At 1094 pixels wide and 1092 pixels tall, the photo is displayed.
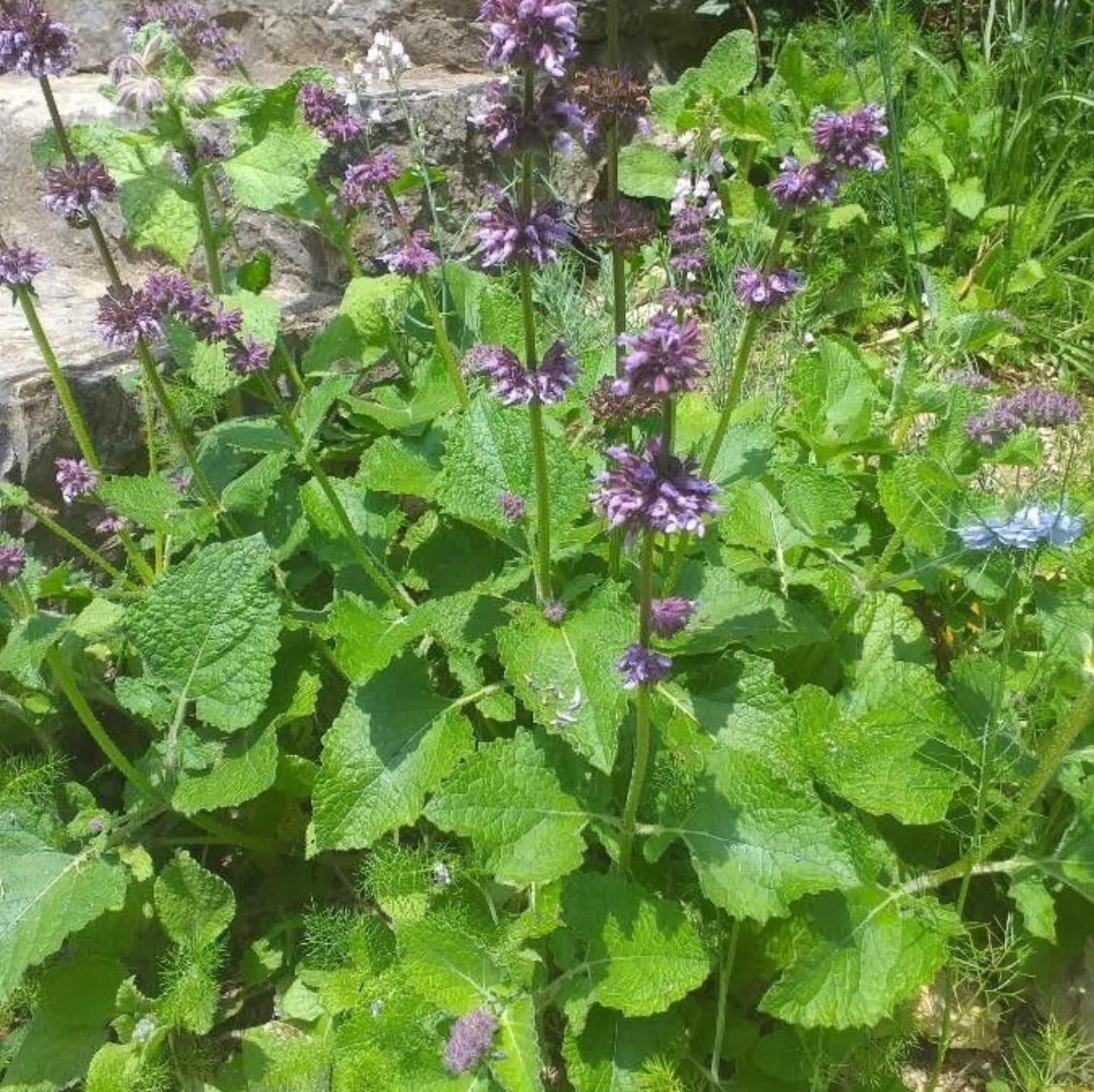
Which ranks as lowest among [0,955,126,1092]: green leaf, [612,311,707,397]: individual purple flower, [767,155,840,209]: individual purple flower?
[0,955,126,1092]: green leaf

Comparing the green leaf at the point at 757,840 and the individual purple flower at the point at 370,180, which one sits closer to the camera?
the green leaf at the point at 757,840

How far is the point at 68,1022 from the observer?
101 inches

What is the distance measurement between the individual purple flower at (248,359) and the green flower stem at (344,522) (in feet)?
0.12

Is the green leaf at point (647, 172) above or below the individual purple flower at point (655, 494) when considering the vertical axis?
below

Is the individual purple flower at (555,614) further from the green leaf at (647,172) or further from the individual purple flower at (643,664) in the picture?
the green leaf at (647,172)

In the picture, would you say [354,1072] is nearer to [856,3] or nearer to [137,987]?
[137,987]

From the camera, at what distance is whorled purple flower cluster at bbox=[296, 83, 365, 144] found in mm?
2947

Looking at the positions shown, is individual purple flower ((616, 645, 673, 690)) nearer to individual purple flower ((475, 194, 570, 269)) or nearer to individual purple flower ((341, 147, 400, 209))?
individual purple flower ((475, 194, 570, 269))

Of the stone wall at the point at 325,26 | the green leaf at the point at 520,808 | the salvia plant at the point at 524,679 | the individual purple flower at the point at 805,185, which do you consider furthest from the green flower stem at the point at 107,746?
the stone wall at the point at 325,26

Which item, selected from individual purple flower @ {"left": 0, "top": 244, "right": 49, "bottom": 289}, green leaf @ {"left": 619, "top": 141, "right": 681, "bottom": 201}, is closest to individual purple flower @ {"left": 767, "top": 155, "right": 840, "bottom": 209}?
individual purple flower @ {"left": 0, "top": 244, "right": 49, "bottom": 289}

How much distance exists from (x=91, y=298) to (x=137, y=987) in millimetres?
2579

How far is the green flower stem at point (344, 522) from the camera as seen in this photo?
2557mm

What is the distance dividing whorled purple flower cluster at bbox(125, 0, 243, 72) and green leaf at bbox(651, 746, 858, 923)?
2.40 meters

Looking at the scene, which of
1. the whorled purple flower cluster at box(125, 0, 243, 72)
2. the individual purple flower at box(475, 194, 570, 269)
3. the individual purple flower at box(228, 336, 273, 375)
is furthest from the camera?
the whorled purple flower cluster at box(125, 0, 243, 72)
